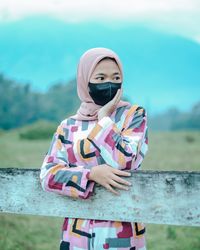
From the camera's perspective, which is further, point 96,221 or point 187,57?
point 187,57

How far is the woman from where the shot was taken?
2.09 m

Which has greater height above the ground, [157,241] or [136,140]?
Answer: [157,241]

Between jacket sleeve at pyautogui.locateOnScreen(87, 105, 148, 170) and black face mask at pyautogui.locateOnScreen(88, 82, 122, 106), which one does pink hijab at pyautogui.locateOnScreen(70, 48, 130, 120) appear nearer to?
black face mask at pyautogui.locateOnScreen(88, 82, 122, 106)

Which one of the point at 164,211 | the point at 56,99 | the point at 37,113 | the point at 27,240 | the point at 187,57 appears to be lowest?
the point at 164,211

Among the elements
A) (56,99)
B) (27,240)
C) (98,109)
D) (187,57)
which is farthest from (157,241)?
(187,57)

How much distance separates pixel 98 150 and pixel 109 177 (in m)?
0.15

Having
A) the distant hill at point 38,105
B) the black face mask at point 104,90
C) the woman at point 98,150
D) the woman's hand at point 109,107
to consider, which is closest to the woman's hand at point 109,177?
the woman at point 98,150

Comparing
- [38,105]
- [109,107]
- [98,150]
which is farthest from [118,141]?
[38,105]

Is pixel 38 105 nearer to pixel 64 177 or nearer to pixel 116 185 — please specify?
pixel 64 177

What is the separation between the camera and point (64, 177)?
2.13 meters

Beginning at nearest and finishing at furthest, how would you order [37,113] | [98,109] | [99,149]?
[99,149] < [98,109] < [37,113]

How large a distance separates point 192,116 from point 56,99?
1679 cm

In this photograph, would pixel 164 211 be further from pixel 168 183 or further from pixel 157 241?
pixel 157 241

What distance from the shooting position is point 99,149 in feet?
6.95
